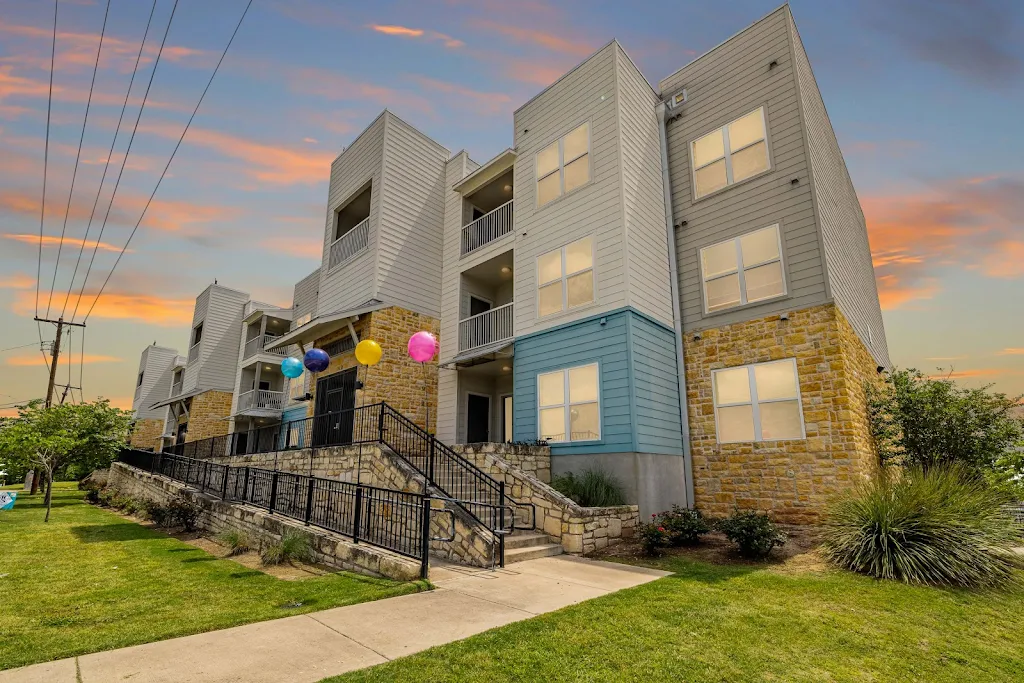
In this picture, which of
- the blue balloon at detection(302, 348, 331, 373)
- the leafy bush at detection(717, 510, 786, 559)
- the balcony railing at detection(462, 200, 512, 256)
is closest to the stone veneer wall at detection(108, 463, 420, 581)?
the blue balloon at detection(302, 348, 331, 373)

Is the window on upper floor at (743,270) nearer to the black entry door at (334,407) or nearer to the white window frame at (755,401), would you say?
the white window frame at (755,401)

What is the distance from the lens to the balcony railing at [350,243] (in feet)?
56.6

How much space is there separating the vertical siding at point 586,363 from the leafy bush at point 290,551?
6089 mm

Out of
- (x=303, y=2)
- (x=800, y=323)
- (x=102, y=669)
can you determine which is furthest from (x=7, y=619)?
(x=800, y=323)

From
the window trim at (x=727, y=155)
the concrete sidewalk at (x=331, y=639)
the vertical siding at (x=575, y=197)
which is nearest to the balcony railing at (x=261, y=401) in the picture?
the vertical siding at (x=575, y=197)

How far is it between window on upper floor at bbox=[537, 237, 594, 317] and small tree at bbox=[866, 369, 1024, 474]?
7499 millimetres

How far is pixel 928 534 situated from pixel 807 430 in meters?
3.94

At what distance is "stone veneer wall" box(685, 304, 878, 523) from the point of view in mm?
10195

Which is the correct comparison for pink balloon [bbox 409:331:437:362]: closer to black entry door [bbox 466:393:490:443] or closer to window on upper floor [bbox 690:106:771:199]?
black entry door [bbox 466:393:490:443]

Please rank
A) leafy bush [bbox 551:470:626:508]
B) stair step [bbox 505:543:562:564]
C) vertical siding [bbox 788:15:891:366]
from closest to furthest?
1. stair step [bbox 505:543:562:564]
2. leafy bush [bbox 551:470:626:508]
3. vertical siding [bbox 788:15:891:366]

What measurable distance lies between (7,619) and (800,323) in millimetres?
13845

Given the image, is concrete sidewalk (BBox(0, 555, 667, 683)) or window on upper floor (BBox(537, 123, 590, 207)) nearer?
concrete sidewalk (BBox(0, 555, 667, 683))

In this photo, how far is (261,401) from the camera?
28.2 meters

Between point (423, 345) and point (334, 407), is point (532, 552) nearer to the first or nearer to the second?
point (423, 345)
